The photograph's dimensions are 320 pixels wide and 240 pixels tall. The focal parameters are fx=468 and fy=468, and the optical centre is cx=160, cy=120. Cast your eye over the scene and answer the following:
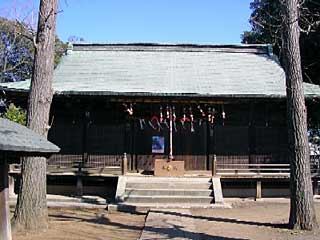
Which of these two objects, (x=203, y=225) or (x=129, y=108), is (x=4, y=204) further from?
(x=129, y=108)

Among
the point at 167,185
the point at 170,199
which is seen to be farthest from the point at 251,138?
the point at 170,199

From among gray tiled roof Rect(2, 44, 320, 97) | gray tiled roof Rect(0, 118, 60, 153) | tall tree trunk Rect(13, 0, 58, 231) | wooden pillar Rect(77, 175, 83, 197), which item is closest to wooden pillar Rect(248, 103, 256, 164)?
gray tiled roof Rect(2, 44, 320, 97)

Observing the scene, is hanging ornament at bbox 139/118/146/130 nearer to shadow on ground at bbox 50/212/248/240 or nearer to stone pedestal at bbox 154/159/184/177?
stone pedestal at bbox 154/159/184/177

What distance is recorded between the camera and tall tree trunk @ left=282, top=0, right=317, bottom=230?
37.6 ft

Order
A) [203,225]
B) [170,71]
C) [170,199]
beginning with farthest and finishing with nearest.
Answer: [170,71] < [170,199] < [203,225]

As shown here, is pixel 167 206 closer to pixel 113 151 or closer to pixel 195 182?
pixel 195 182

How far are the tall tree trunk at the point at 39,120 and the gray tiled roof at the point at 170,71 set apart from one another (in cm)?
661

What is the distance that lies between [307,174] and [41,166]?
6550 mm

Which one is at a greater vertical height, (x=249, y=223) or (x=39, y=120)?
(x=39, y=120)

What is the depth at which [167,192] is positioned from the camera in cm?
1669

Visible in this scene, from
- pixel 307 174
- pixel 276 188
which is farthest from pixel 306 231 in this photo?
pixel 276 188

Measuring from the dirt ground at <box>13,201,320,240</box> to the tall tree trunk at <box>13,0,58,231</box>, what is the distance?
508mm

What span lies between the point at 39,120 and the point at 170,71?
1093 cm

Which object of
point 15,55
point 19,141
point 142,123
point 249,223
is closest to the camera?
point 19,141
